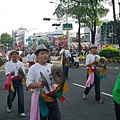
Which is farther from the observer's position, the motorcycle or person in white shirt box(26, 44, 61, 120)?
the motorcycle

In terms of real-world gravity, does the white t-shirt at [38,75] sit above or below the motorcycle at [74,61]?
above

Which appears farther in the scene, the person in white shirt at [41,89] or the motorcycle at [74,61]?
the motorcycle at [74,61]

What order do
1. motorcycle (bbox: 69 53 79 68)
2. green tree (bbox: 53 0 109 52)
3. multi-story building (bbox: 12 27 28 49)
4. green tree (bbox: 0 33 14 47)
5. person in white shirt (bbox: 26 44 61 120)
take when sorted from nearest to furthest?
person in white shirt (bbox: 26 44 61 120)
motorcycle (bbox: 69 53 79 68)
green tree (bbox: 53 0 109 52)
green tree (bbox: 0 33 14 47)
multi-story building (bbox: 12 27 28 49)

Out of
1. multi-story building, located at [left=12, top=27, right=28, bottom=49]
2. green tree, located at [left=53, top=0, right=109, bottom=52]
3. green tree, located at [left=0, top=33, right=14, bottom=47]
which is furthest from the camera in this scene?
multi-story building, located at [left=12, top=27, right=28, bottom=49]

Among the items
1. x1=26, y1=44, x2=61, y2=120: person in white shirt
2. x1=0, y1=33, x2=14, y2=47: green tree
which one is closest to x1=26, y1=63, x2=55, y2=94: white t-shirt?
x1=26, y1=44, x2=61, y2=120: person in white shirt

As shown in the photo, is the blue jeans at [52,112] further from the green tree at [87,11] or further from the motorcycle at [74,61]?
the green tree at [87,11]

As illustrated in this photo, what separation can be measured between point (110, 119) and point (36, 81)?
7.65 ft

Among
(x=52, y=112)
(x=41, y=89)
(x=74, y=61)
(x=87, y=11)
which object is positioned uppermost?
(x=87, y=11)

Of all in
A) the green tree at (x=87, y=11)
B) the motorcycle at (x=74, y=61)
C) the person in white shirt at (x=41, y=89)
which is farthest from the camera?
the green tree at (x=87, y=11)

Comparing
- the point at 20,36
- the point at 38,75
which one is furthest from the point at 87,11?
the point at 20,36

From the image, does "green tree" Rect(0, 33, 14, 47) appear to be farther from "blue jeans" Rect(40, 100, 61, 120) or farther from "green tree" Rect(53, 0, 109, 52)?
"blue jeans" Rect(40, 100, 61, 120)

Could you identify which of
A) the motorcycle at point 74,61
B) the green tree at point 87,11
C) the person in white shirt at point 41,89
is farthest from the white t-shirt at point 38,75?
the green tree at point 87,11

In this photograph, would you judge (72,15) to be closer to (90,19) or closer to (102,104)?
(90,19)

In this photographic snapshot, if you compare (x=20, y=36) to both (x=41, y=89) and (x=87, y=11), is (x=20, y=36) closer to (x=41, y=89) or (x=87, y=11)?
(x=87, y=11)
